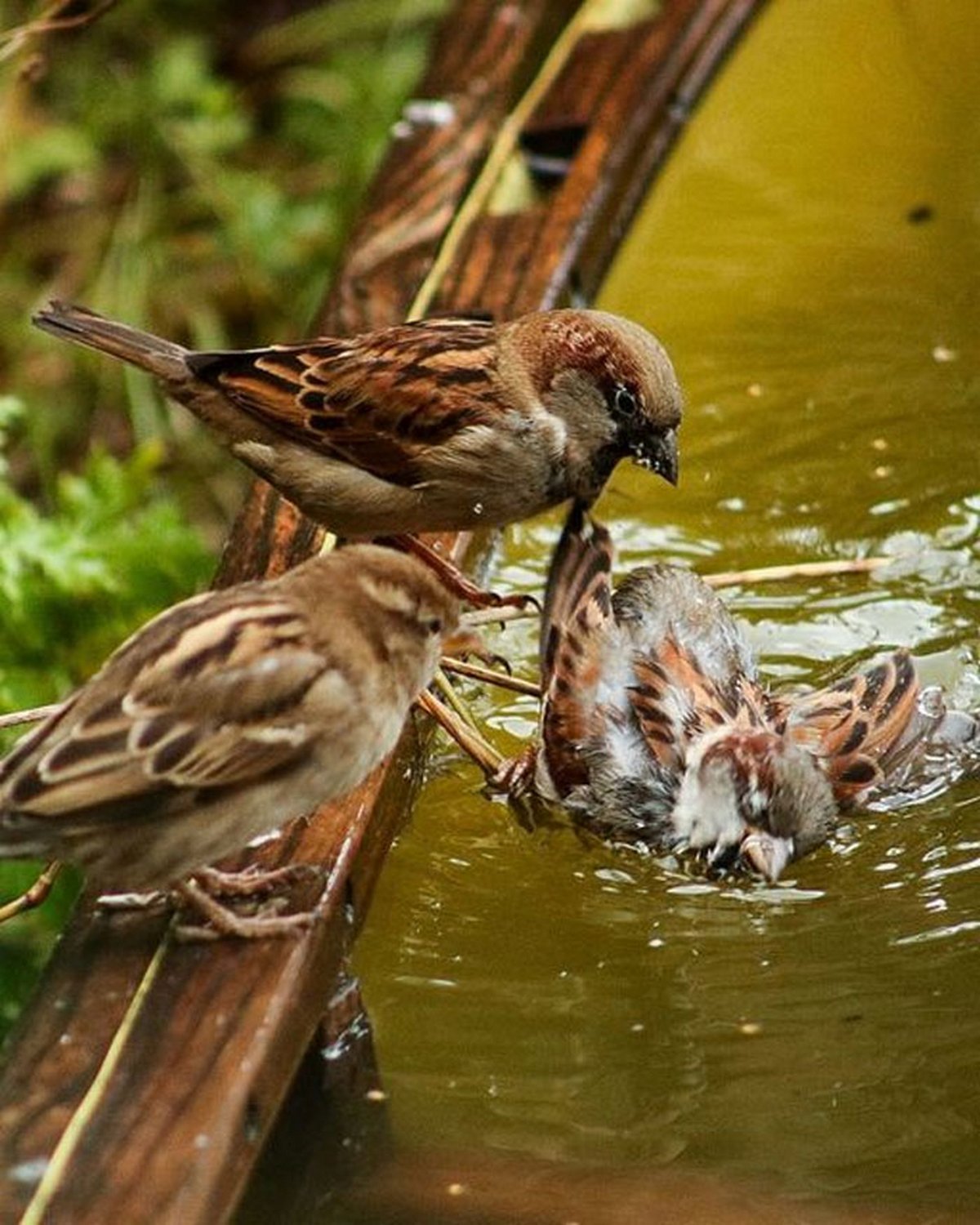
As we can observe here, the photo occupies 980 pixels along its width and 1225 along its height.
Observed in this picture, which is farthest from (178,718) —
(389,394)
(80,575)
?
(80,575)

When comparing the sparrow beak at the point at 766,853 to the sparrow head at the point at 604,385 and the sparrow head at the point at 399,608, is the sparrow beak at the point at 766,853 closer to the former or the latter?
the sparrow head at the point at 399,608

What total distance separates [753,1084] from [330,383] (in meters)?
1.87

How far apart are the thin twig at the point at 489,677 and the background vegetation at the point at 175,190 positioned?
2807 mm

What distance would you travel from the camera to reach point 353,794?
11.5 feet

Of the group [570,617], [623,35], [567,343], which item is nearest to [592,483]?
[567,343]

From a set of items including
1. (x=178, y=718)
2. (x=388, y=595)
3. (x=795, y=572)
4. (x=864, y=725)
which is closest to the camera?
(x=178, y=718)

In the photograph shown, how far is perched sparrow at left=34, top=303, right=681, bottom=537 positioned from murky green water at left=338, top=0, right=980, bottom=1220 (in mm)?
250

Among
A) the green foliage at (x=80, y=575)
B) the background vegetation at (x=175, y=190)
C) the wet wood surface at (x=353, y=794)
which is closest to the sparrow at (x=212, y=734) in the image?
the wet wood surface at (x=353, y=794)

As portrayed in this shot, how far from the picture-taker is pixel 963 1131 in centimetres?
291

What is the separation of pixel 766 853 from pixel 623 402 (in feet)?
3.53

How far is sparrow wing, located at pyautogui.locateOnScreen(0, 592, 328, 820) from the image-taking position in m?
3.10

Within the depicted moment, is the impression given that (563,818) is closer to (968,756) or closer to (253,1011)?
(968,756)

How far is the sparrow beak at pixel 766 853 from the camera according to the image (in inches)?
142

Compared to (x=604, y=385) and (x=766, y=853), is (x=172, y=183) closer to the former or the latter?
(x=604, y=385)
